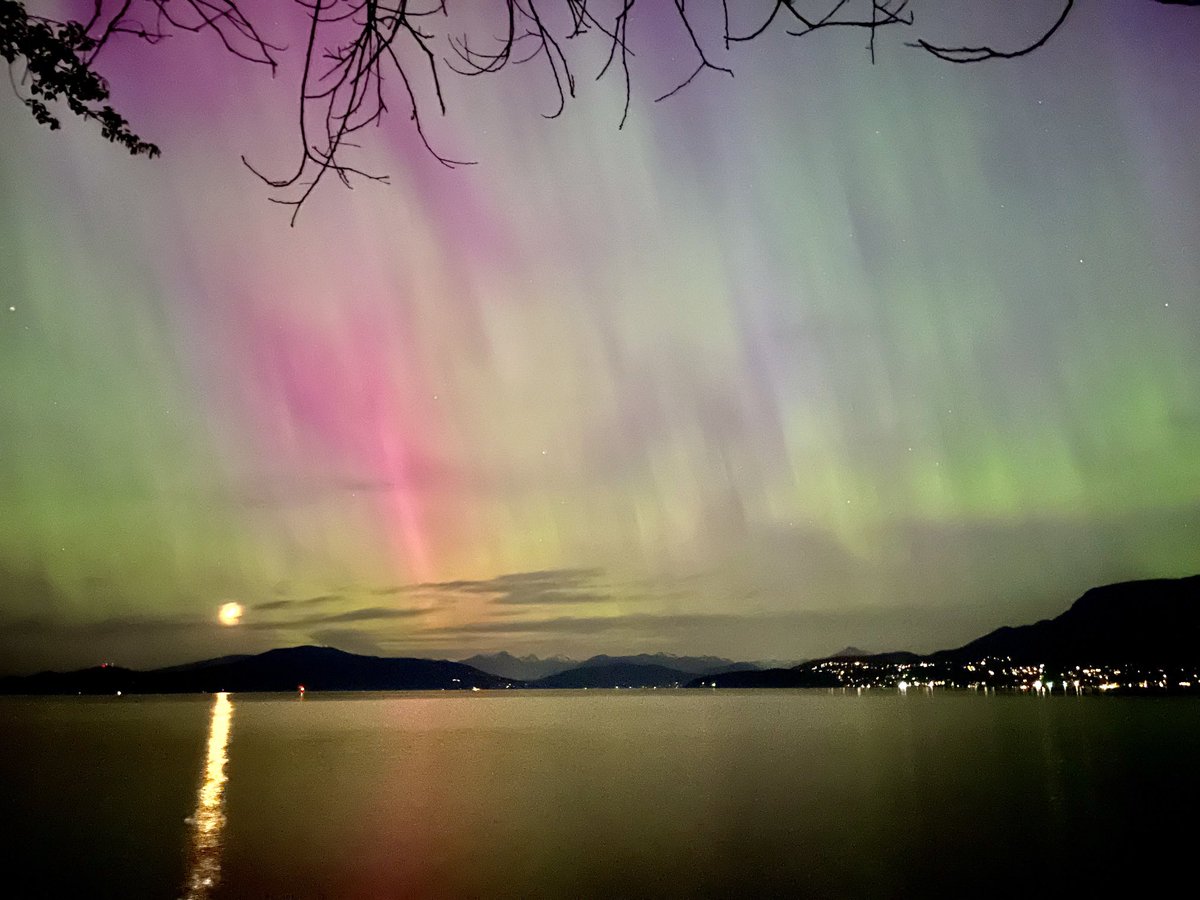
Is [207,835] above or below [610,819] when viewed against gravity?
above

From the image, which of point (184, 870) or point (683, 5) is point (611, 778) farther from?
point (683, 5)

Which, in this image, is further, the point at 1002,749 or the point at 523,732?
the point at 523,732

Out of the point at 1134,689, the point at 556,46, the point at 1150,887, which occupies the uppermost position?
the point at 556,46

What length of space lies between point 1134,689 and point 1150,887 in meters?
178

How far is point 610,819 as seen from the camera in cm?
3331

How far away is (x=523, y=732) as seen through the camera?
324 feet

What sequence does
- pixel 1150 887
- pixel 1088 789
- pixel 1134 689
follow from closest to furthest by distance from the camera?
pixel 1150 887 → pixel 1088 789 → pixel 1134 689

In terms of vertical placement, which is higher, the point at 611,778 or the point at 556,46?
the point at 556,46

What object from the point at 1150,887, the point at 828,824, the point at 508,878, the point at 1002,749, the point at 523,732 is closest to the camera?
the point at 1150,887

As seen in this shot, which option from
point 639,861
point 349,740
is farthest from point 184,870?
point 349,740

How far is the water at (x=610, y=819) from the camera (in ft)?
76.9

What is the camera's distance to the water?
23.4 meters

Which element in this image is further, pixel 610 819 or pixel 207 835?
pixel 610 819

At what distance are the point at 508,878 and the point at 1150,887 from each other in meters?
17.4
